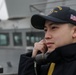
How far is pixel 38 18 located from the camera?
2.64 meters

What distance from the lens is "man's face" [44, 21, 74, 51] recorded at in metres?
2.51

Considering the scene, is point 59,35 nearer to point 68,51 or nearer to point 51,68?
point 68,51

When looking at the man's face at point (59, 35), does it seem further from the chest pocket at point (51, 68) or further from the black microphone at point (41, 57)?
the black microphone at point (41, 57)

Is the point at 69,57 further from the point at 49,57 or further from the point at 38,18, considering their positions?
the point at 38,18

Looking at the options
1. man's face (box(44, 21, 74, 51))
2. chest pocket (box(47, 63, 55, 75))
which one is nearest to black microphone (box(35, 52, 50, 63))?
chest pocket (box(47, 63, 55, 75))

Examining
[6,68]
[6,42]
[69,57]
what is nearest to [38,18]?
[69,57]

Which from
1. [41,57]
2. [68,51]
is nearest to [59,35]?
[68,51]

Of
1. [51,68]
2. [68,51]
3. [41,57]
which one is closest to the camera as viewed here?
[68,51]

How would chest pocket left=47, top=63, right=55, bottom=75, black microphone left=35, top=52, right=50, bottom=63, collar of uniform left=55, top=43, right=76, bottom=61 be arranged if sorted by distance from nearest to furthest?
collar of uniform left=55, top=43, right=76, bottom=61 → chest pocket left=47, top=63, right=55, bottom=75 → black microphone left=35, top=52, right=50, bottom=63

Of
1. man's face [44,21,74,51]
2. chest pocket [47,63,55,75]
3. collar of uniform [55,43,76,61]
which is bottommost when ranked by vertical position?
chest pocket [47,63,55,75]

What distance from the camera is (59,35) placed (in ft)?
8.24

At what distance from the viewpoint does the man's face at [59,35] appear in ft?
8.22

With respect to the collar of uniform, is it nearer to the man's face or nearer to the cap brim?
the man's face

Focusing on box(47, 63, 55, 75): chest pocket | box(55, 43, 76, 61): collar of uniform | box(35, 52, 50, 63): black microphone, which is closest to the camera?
box(55, 43, 76, 61): collar of uniform
